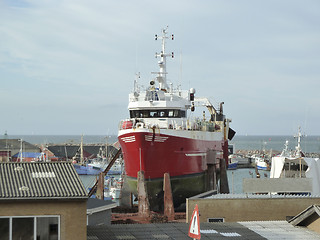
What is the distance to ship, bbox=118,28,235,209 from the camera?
5044 cm

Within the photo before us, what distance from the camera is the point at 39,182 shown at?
2252 cm

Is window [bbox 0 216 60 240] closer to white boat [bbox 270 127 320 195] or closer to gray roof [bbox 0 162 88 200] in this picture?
gray roof [bbox 0 162 88 200]

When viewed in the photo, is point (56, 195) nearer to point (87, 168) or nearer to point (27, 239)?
point (27, 239)

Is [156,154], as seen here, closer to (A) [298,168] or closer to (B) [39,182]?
(A) [298,168]

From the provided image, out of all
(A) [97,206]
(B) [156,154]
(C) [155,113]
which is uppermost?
(C) [155,113]

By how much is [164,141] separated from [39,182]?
2860 cm

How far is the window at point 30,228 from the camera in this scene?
20828mm

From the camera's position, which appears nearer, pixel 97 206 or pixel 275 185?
pixel 97 206

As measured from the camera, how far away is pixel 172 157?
5144 centimetres

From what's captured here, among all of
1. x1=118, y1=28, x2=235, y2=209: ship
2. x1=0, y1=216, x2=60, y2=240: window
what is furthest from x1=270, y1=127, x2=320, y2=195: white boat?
x1=0, y1=216, x2=60, y2=240: window

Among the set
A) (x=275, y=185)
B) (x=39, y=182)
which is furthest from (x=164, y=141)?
(x=39, y=182)

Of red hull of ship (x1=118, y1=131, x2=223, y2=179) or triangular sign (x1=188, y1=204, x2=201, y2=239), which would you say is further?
red hull of ship (x1=118, y1=131, x2=223, y2=179)

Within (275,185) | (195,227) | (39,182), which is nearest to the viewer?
(195,227)

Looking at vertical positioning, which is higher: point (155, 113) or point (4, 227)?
point (155, 113)
